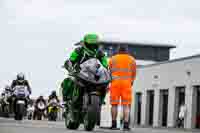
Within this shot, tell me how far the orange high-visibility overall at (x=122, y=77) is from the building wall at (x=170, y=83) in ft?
103

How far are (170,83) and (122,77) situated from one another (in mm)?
37601

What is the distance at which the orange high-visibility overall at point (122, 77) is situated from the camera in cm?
2030

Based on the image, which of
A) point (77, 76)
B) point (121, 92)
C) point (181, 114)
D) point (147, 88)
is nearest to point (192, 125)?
point (181, 114)

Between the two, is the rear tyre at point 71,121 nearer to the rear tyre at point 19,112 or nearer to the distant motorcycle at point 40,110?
the rear tyre at point 19,112

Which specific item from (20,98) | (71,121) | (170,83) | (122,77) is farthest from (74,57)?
(170,83)

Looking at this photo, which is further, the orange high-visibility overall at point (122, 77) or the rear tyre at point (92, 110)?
the orange high-visibility overall at point (122, 77)

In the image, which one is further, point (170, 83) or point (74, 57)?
point (170, 83)

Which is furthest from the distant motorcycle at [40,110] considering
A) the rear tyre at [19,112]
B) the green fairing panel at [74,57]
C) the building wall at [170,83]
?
the green fairing panel at [74,57]

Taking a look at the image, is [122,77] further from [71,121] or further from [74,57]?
[74,57]

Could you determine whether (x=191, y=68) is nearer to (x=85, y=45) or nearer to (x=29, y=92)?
(x=29, y=92)

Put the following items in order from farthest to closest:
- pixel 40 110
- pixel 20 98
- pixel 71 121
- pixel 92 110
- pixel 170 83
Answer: pixel 170 83 → pixel 40 110 → pixel 20 98 → pixel 71 121 → pixel 92 110

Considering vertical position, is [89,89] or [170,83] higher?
[170,83]

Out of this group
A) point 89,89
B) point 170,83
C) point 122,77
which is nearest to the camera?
point 89,89

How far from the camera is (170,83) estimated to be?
189ft
